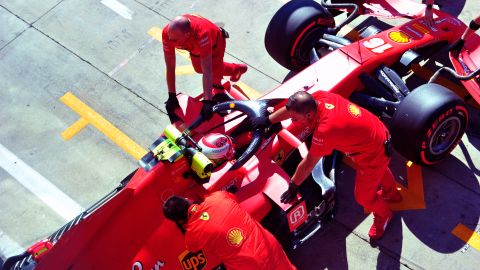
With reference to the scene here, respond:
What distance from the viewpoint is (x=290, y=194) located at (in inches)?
209

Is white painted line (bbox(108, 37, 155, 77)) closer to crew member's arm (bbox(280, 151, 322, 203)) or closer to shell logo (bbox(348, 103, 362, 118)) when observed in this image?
crew member's arm (bbox(280, 151, 322, 203))

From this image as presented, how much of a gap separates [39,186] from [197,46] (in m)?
2.72

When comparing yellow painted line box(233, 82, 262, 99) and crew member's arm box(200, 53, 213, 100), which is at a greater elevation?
crew member's arm box(200, 53, 213, 100)

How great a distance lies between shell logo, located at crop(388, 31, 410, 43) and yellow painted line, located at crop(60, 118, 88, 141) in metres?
4.07

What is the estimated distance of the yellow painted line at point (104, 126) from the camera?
23.5ft

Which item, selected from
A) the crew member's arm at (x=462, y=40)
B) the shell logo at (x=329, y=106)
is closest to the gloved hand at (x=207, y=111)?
the shell logo at (x=329, y=106)

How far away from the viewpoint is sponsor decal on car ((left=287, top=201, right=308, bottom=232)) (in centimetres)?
537

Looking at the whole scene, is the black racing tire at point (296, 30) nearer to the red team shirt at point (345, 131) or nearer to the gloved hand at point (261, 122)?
the gloved hand at point (261, 122)

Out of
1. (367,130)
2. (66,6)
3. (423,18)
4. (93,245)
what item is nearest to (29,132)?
(66,6)

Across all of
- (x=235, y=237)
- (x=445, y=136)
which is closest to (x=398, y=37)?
(x=445, y=136)

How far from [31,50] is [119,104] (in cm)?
188

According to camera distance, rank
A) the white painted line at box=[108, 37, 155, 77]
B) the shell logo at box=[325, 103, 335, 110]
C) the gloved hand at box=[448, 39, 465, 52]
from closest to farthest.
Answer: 1. the shell logo at box=[325, 103, 335, 110]
2. the gloved hand at box=[448, 39, 465, 52]
3. the white painted line at box=[108, 37, 155, 77]

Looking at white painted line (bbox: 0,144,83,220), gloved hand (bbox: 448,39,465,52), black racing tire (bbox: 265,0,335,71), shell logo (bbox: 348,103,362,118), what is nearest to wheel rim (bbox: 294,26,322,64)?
black racing tire (bbox: 265,0,335,71)

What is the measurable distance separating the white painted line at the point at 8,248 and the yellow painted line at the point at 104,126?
5.59ft
